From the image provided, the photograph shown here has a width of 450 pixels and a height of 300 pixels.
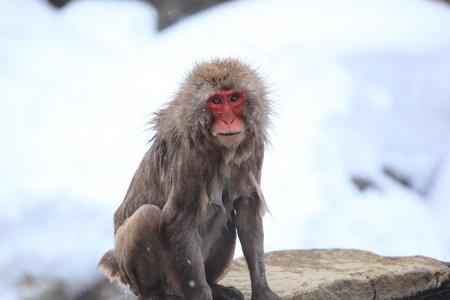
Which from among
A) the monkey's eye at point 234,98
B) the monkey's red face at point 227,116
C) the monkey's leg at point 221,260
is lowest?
the monkey's leg at point 221,260

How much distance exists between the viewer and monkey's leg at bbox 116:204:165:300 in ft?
13.2

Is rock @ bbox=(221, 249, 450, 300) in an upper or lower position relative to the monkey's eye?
lower

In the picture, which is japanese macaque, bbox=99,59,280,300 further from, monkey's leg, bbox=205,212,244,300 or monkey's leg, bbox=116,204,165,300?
monkey's leg, bbox=205,212,244,300

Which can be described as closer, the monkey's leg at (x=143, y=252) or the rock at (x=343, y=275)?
the monkey's leg at (x=143, y=252)

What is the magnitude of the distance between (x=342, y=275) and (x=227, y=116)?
1.92m

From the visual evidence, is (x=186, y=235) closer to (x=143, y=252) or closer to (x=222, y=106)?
(x=143, y=252)

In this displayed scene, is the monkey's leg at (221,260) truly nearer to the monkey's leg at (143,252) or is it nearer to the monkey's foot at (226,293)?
the monkey's foot at (226,293)

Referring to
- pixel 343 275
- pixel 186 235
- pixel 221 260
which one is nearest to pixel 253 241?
pixel 221 260

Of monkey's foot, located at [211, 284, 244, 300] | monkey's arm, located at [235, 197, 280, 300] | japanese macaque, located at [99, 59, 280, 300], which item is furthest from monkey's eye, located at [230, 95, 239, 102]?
monkey's foot, located at [211, 284, 244, 300]

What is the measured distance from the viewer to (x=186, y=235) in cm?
396

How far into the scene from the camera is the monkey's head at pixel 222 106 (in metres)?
3.88

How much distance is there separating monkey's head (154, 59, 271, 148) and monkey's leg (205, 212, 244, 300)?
2.79ft

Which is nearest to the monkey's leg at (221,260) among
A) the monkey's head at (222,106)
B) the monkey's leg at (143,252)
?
the monkey's leg at (143,252)

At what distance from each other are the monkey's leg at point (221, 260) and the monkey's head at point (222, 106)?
0.85m
